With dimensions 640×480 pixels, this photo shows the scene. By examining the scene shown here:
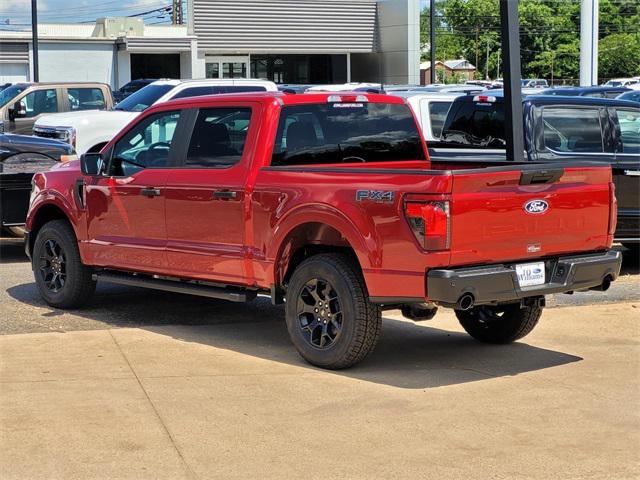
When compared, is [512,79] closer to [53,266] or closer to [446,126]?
[446,126]

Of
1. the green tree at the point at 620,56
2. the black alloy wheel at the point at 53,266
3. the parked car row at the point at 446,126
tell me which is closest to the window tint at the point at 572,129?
the parked car row at the point at 446,126

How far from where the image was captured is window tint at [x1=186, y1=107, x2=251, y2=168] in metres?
7.97

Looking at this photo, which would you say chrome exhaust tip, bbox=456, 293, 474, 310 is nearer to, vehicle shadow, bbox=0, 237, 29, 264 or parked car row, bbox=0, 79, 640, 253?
parked car row, bbox=0, 79, 640, 253

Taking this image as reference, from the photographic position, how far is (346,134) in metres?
8.14

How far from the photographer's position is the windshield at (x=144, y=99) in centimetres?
1858

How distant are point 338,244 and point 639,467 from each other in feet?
8.86

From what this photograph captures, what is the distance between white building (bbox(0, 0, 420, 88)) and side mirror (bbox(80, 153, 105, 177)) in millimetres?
35012

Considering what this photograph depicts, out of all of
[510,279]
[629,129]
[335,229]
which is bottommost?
[510,279]

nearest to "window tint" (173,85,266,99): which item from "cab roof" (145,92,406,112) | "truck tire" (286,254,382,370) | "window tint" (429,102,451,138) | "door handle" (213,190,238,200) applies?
"window tint" (429,102,451,138)

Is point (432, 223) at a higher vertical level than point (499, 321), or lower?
higher

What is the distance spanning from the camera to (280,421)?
607 centimetres

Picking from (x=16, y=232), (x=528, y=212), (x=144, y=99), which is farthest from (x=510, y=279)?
(x=144, y=99)

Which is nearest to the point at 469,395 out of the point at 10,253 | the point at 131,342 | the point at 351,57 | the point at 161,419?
the point at 161,419

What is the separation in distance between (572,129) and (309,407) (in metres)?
6.32
